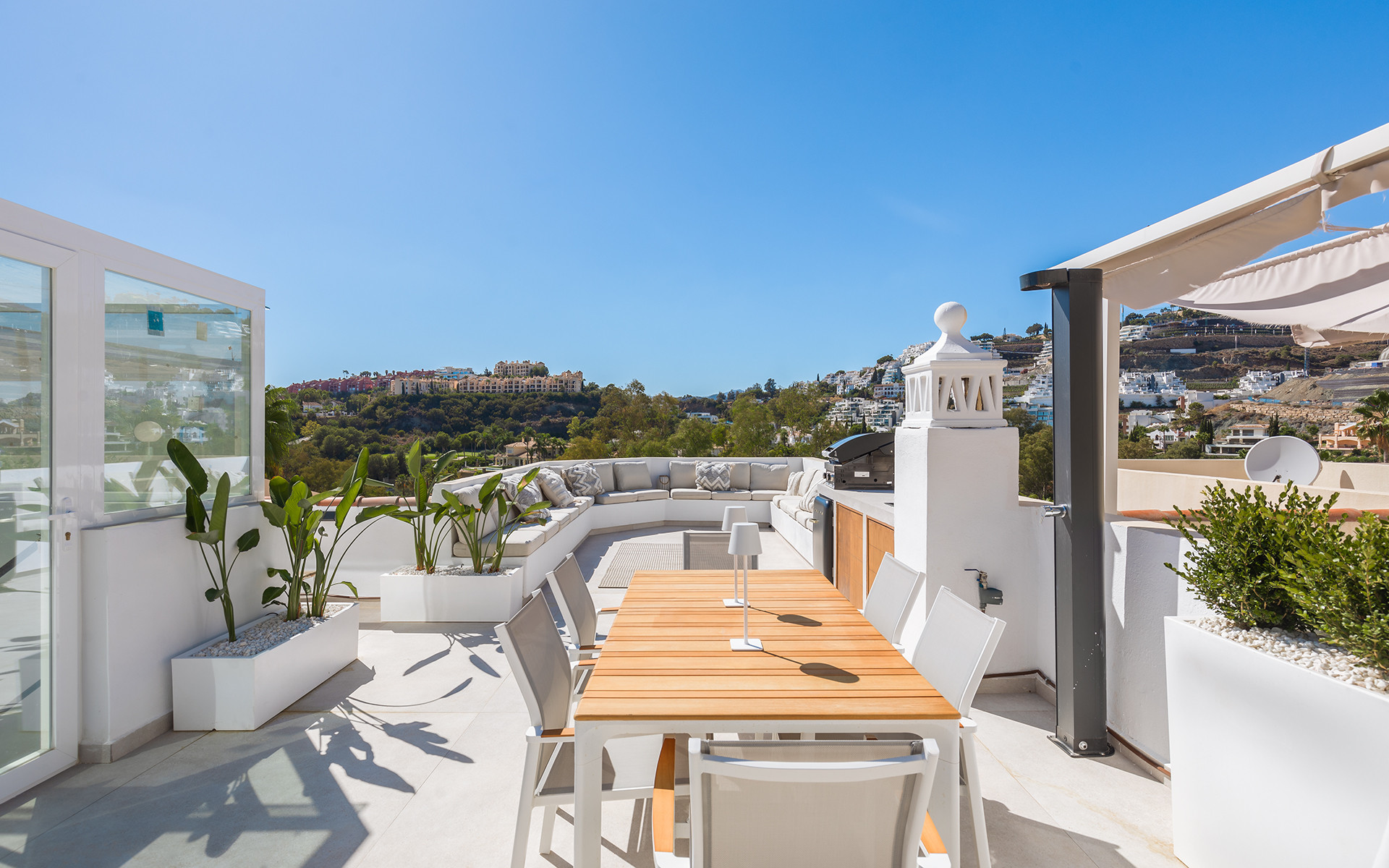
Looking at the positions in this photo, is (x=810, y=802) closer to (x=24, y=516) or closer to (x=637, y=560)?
(x=24, y=516)

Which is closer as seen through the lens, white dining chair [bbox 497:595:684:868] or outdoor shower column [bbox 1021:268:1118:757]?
white dining chair [bbox 497:595:684:868]

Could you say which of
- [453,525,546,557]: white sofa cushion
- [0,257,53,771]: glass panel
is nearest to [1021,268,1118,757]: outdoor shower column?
[453,525,546,557]: white sofa cushion

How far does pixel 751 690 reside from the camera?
1.48 m

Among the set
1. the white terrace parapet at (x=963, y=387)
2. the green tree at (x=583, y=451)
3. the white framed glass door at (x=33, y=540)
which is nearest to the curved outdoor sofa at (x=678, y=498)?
the green tree at (x=583, y=451)

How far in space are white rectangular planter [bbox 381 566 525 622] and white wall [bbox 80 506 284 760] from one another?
1306 millimetres

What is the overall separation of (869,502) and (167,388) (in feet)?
13.0

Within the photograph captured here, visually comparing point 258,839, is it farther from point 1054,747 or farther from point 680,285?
point 680,285

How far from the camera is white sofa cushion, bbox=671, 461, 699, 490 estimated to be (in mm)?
9102

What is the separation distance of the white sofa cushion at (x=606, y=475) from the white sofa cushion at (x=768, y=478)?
2.07 meters

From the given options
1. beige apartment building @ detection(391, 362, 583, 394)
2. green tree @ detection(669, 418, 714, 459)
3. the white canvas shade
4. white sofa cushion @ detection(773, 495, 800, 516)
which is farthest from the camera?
beige apartment building @ detection(391, 362, 583, 394)

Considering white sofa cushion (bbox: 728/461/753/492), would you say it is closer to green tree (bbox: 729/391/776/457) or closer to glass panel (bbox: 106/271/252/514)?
green tree (bbox: 729/391/776/457)

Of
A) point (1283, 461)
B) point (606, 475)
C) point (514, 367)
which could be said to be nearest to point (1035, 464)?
point (1283, 461)

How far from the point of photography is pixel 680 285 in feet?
66.9

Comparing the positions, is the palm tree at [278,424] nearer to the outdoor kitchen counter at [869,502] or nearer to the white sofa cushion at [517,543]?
the white sofa cushion at [517,543]
